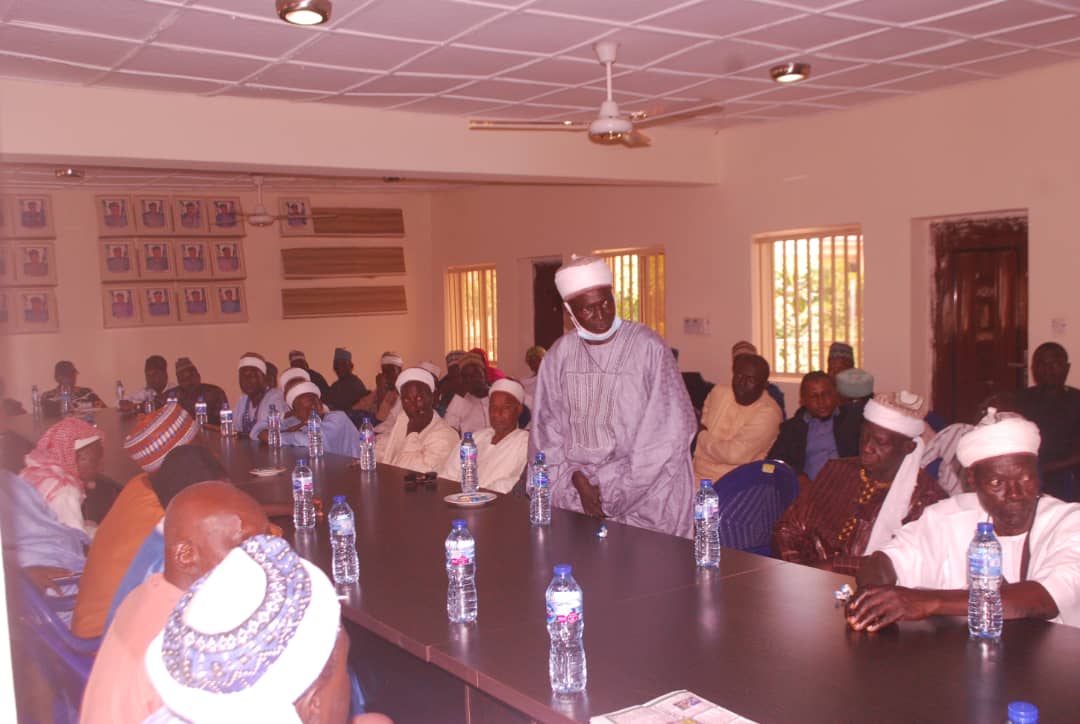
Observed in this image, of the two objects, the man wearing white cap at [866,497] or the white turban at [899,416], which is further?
the white turban at [899,416]

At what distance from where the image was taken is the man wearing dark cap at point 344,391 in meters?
9.10

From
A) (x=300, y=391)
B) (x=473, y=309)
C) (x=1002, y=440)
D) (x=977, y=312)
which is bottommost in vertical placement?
(x=300, y=391)

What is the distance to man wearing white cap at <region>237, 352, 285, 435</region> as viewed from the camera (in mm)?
6910

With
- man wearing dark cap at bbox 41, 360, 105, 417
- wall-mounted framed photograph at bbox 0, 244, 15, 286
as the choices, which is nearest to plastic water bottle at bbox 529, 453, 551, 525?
man wearing dark cap at bbox 41, 360, 105, 417

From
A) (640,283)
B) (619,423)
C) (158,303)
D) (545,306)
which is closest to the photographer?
(619,423)

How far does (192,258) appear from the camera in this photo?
11.4 meters

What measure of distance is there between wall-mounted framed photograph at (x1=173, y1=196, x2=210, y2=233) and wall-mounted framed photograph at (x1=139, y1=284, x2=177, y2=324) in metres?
0.72

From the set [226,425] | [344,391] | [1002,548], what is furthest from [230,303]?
[1002,548]

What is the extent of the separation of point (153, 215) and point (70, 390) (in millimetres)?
2657

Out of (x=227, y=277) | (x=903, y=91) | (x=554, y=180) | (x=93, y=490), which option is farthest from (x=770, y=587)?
(x=227, y=277)

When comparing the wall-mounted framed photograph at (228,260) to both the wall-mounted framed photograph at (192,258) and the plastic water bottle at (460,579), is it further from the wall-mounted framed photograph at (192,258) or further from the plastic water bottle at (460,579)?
the plastic water bottle at (460,579)

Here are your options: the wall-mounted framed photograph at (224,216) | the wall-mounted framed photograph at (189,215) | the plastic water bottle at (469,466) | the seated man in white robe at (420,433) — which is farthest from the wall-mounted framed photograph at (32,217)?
the plastic water bottle at (469,466)

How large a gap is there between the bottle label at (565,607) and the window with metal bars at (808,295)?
20.5ft

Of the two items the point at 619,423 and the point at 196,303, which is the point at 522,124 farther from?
the point at 196,303
